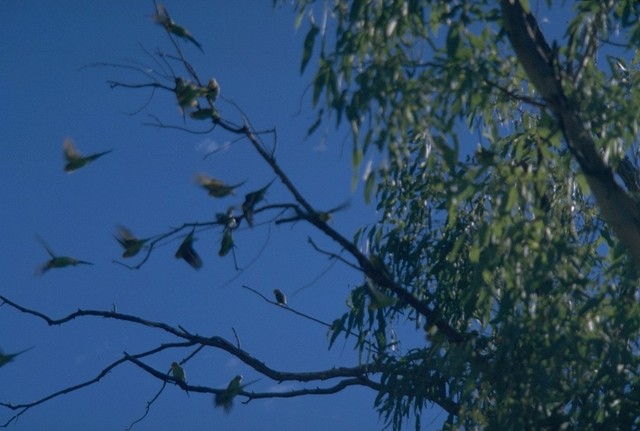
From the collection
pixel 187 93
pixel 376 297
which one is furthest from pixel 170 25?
pixel 376 297

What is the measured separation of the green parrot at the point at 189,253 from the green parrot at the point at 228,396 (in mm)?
653

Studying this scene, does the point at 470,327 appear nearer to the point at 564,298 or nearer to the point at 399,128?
the point at 564,298

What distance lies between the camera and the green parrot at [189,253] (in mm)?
3129

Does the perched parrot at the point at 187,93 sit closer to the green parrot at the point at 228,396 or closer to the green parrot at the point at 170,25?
the green parrot at the point at 170,25

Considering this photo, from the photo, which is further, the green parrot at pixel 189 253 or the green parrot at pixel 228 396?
the green parrot at pixel 228 396

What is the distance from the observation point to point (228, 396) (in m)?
3.64

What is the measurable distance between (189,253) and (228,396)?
71 centimetres

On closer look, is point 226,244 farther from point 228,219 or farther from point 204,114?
point 204,114

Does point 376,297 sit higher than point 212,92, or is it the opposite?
point 212,92

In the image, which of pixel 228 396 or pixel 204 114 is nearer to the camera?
pixel 204 114

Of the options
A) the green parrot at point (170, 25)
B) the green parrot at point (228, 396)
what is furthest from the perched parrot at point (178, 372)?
the green parrot at point (170, 25)

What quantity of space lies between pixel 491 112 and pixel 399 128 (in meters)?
1.05

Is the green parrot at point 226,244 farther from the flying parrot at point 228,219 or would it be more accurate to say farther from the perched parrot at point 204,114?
the perched parrot at point 204,114

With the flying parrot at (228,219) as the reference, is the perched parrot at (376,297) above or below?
below
